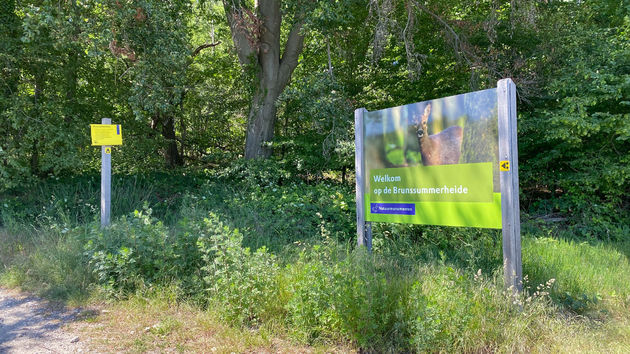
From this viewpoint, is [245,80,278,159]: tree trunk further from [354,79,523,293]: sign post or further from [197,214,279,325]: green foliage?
[197,214,279,325]: green foliage

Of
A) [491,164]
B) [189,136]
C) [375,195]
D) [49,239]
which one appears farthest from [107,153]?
[189,136]

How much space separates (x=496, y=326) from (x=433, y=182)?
175cm

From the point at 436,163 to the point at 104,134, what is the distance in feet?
16.6

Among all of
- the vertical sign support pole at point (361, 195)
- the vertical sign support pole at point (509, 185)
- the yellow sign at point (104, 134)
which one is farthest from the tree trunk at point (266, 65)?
the vertical sign support pole at point (509, 185)

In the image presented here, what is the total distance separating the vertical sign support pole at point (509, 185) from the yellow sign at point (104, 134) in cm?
563

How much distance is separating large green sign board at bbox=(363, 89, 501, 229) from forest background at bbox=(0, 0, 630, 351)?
3.89ft

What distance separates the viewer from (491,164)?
14.4 ft

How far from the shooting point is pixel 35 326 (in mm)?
4406

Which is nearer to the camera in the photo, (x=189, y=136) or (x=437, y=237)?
(x=437, y=237)

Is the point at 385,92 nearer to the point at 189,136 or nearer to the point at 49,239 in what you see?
the point at 189,136

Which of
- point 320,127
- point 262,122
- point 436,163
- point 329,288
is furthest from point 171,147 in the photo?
point 329,288

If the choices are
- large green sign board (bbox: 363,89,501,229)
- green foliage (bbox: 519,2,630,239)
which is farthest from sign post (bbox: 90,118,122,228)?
green foliage (bbox: 519,2,630,239)

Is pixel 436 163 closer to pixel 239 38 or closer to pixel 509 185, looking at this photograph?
pixel 509 185

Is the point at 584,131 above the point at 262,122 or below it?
below
